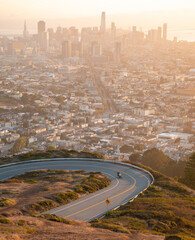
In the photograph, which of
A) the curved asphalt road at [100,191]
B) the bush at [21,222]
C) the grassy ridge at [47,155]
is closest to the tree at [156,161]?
the grassy ridge at [47,155]

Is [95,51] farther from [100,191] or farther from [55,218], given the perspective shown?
[55,218]

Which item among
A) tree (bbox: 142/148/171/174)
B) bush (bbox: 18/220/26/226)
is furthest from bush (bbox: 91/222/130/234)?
tree (bbox: 142/148/171/174)

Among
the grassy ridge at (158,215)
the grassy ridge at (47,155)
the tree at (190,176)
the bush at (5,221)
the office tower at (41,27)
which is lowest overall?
the tree at (190,176)

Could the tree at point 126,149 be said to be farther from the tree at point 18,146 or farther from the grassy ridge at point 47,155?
the grassy ridge at point 47,155

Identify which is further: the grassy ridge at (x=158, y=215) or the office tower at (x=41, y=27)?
the office tower at (x=41, y=27)

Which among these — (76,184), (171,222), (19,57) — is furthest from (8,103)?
(19,57)

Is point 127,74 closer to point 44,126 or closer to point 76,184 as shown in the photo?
point 44,126

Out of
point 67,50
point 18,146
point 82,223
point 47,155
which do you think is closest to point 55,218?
point 82,223
